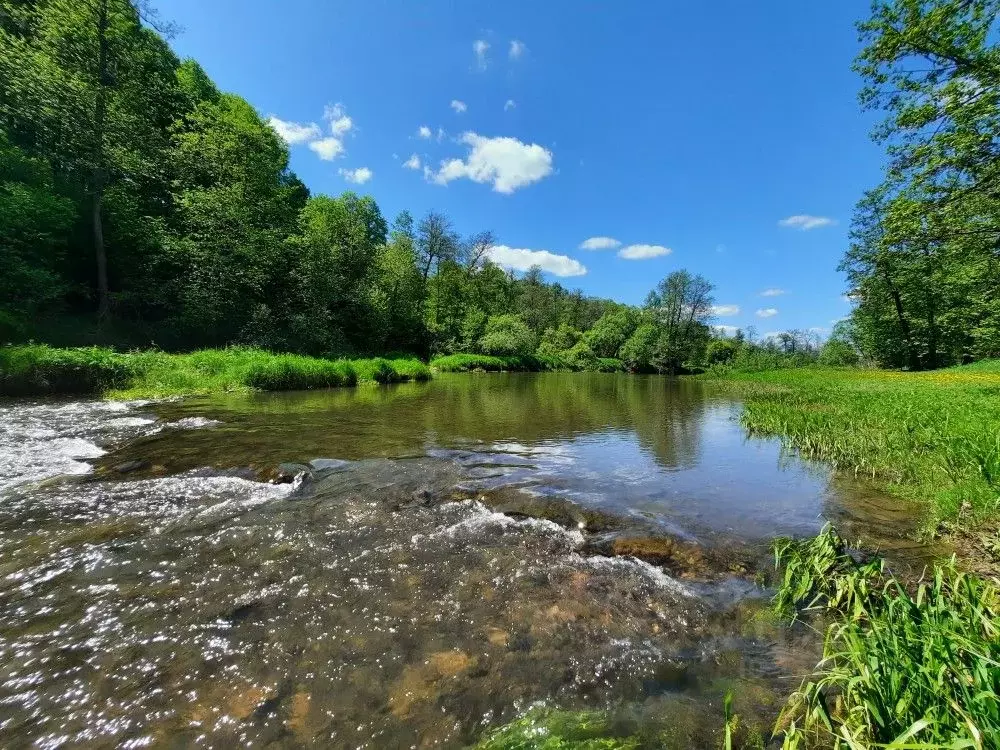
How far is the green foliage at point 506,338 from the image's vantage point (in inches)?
2095

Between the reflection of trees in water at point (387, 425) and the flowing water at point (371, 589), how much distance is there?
0.81 feet

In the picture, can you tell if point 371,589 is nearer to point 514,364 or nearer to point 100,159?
point 100,159

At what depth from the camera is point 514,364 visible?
53.4 metres

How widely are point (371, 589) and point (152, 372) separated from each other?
1650 cm

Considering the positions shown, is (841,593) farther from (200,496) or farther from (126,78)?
(126,78)

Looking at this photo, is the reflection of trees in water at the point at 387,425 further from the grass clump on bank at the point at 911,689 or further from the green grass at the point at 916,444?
the grass clump on bank at the point at 911,689

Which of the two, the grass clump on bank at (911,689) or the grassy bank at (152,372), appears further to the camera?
the grassy bank at (152,372)

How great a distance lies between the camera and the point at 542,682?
9.68 ft

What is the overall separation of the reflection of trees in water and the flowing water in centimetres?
25

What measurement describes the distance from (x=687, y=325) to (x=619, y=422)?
62810 mm

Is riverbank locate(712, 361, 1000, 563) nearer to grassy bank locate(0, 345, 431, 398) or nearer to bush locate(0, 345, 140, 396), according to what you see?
grassy bank locate(0, 345, 431, 398)

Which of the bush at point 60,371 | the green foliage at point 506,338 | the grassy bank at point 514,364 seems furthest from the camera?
the green foliage at point 506,338

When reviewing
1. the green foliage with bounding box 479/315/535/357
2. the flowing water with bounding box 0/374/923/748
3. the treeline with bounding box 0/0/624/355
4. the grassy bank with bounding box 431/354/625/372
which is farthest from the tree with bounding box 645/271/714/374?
the flowing water with bounding box 0/374/923/748

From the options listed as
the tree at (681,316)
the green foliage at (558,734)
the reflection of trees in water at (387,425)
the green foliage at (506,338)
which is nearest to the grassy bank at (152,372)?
the reflection of trees in water at (387,425)
